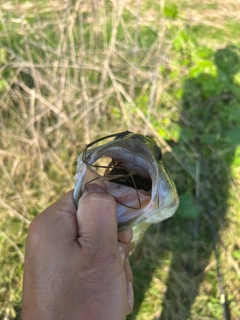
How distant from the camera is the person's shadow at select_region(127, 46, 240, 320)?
2.80 meters

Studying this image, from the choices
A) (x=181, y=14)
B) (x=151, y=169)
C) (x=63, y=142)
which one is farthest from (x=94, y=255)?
(x=181, y=14)

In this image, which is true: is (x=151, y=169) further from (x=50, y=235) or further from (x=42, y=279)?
(x=42, y=279)

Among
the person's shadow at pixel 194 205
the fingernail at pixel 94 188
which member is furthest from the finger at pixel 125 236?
the person's shadow at pixel 194 205

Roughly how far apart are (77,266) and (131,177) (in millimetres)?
431

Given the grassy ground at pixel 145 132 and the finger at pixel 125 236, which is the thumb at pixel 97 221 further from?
the grassy ground at pixel 145 132

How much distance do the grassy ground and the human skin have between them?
5.16 feet

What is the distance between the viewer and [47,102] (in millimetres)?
3137

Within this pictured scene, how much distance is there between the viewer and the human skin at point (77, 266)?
3.84 feet

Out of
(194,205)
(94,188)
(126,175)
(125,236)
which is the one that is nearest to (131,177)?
(126,175)

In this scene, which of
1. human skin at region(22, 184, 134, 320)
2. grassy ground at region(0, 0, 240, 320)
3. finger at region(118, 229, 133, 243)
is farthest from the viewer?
grassy ground at region(0, 0, 240, 320)

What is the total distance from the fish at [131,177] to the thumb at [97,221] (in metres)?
0.12

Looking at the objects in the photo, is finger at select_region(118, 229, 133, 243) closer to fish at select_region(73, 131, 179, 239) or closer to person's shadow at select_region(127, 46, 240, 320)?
fish at select_region(73, 131, 179, 239)

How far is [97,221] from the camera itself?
→ 1222 millimetres

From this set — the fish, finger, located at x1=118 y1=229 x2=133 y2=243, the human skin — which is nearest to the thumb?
the human skin
